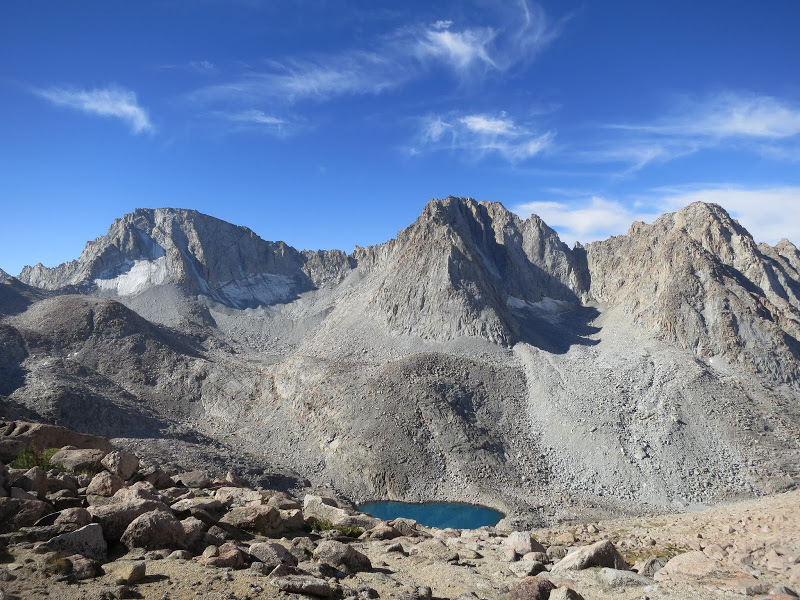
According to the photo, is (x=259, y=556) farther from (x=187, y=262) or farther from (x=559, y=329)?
(x=187, y=262)

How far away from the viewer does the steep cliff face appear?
260 ft

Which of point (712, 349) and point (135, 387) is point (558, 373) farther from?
point (135, 387)

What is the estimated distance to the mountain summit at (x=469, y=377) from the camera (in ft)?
183

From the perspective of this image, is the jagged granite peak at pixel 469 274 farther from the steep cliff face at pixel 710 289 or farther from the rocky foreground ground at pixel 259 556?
the rocky foreground ground at pixel 259 556

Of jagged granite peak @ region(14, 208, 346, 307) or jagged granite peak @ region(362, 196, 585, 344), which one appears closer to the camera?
jagged granite peak @ region(362, 196, 585, 344)

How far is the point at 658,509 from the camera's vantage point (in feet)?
163

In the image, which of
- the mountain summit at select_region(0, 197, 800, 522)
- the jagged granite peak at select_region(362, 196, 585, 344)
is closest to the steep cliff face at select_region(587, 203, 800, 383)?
the mountain summit at select_region(0, 197, 800, 522)

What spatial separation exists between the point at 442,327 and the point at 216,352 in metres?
47.2

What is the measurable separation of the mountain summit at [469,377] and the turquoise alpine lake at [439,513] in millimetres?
1262

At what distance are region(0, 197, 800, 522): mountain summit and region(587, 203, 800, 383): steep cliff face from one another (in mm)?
390

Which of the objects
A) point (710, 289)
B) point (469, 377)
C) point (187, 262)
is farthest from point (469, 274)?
point (187, 262)

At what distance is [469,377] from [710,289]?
49218 millimetres

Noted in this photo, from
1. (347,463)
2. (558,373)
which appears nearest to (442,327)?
(558,373)

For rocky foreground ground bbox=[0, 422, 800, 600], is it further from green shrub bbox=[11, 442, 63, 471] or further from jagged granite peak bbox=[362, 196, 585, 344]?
jagged granite peak bbox=[362, 196, 585, 344]
